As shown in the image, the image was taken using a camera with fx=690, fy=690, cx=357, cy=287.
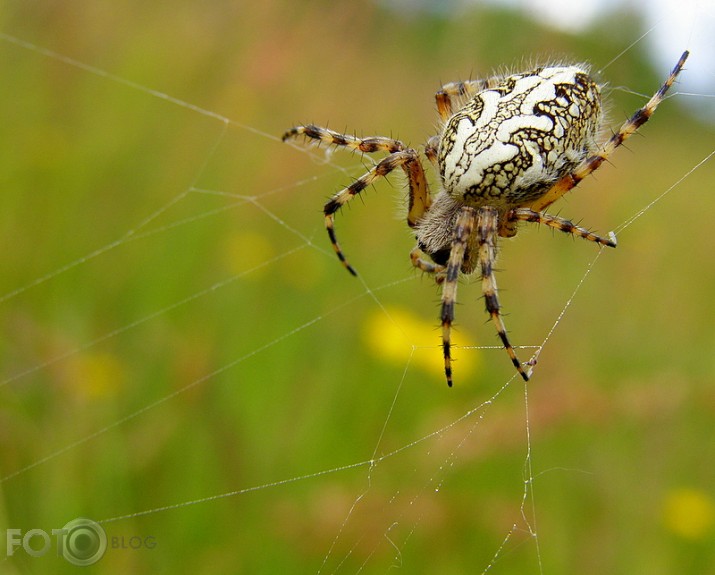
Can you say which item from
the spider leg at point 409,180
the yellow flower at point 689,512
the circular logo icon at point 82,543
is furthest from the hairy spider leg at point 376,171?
the yellow flower at point 689,512

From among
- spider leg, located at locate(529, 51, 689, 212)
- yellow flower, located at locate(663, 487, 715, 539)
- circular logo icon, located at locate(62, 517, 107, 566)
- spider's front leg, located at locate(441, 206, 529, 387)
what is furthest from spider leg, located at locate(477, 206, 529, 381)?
circular logo icon, located at locate(62, 517, 107, 566)

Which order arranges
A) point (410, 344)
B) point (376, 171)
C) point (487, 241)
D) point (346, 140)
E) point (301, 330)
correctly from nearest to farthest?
point (487, 241) → point (376, 171) → point (346, 140) → point (410, 344) → point (301, 330)

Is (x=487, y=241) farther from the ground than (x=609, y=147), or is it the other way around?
(x=609, y=147)

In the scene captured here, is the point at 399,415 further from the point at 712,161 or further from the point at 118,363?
the point at 712,161

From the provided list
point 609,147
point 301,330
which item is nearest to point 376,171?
point 609,147

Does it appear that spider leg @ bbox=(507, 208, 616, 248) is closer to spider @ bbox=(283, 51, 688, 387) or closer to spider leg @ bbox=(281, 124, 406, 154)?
spider @ bbox=(283, 51, 688, 387)

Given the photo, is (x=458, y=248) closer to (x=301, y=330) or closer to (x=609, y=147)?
(x=609, y=147)

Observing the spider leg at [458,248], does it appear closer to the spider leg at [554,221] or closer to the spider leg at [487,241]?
the spider leg at [487,241]
